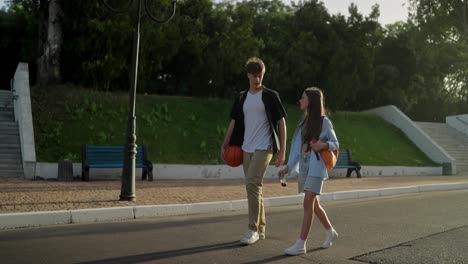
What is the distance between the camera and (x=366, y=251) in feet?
19.4

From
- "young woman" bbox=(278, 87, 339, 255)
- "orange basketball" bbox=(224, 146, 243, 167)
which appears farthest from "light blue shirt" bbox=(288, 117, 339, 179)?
"orange basketball" bbox=(224, 146, 243, 167)

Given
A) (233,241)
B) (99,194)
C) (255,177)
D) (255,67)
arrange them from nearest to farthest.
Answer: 1. (255,177)
2. (255,67)
3. (233,241)
4. (99,194)

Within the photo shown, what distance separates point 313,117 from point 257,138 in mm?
781

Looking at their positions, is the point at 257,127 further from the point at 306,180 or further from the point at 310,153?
the point at 306,180

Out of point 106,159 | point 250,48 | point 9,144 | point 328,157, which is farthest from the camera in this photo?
point 250,48

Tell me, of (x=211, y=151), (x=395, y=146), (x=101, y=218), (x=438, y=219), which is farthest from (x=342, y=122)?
(x=101, y=218)

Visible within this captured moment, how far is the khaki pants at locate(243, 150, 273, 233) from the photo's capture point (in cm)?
601

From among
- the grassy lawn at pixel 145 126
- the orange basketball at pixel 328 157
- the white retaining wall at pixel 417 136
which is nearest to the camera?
the orange basketball at pixel 328 157

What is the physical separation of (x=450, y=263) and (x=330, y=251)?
4.25ft

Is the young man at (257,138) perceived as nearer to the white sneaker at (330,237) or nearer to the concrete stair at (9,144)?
the white sneaker at (330,237)

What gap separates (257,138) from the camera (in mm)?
6098

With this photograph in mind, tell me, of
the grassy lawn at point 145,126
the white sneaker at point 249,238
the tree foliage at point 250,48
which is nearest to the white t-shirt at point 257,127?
the white sneaker at point 249,238

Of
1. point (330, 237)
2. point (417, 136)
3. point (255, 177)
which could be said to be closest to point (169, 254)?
point (255, 177)

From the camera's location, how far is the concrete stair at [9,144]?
13.6 meters
